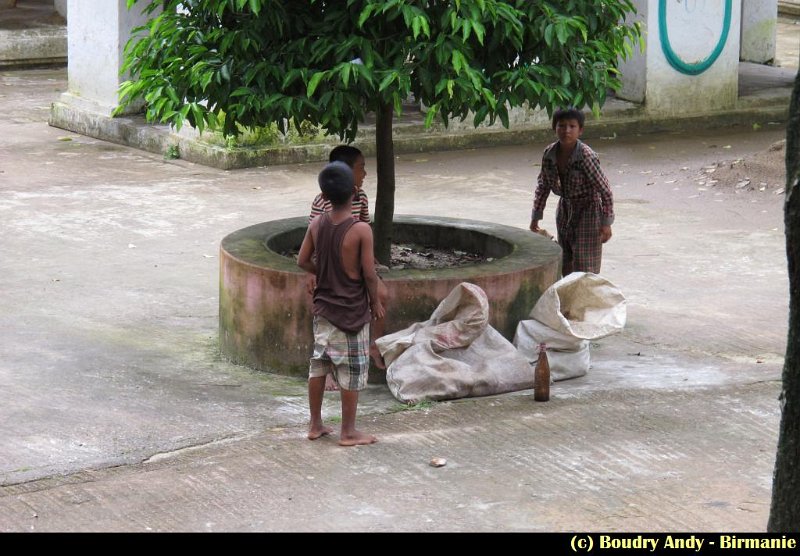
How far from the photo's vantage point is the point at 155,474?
571cm

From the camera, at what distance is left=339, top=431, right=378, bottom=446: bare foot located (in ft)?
19.8

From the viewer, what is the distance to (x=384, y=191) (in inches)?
298

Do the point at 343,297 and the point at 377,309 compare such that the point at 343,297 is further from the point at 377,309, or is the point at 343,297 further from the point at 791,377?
the point at 791,377

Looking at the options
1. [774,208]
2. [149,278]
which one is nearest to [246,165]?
[149,278]

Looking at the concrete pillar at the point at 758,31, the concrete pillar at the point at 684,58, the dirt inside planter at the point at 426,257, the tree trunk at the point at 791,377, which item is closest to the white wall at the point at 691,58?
the concrete pillar at the point at 684,58

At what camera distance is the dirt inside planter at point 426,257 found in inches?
318

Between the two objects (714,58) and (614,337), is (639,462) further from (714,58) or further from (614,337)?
(714,58)

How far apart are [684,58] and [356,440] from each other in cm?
1113

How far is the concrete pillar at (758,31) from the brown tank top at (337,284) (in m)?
15.6

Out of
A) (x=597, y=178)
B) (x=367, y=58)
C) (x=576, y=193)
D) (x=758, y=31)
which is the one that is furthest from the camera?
(x=758, y=31)

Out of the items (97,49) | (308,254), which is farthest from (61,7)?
(308,254)

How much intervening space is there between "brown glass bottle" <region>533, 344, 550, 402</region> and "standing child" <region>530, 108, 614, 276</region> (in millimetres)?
1507

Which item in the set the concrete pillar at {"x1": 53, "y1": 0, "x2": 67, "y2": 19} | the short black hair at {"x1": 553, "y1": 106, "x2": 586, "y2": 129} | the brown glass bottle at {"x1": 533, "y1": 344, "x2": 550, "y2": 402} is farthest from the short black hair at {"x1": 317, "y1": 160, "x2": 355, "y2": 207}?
the concrete pillar at {"x1": 53, "y1": 0, "x2": 67, "y2": 19}

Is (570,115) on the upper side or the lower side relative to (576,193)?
upper
